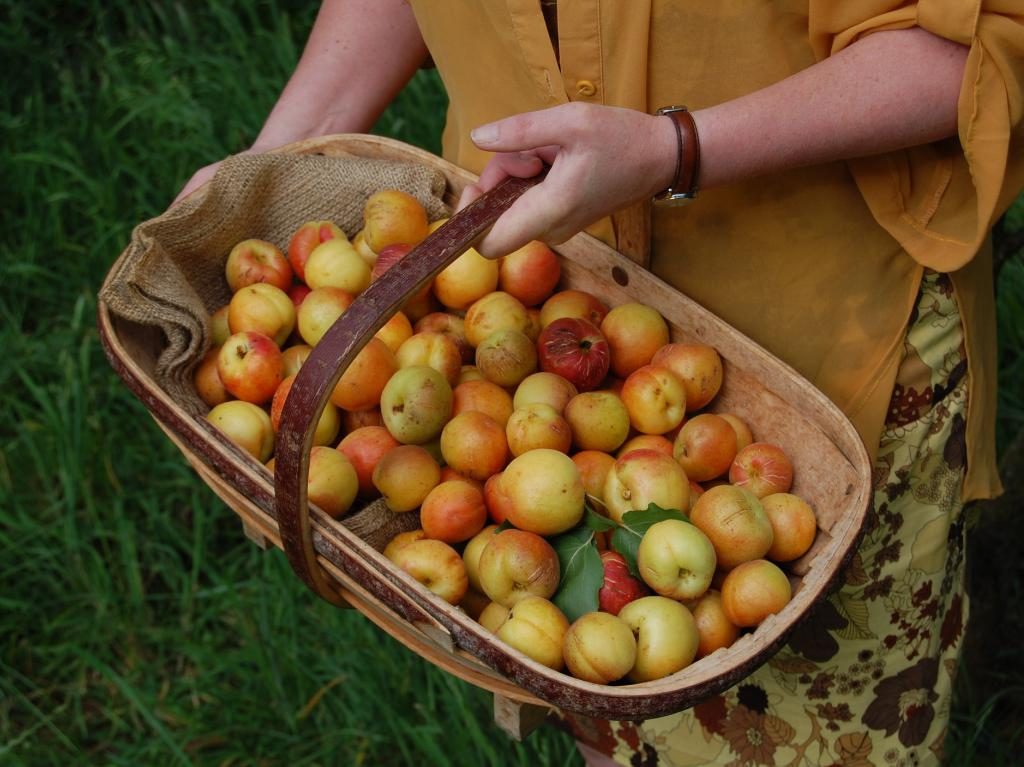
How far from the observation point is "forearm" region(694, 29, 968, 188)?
52.7 inches

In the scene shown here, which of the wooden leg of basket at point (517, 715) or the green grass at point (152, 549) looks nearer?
the wooden leg of basket at point (517, 715)

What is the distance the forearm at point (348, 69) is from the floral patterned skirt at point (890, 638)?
98 centimetres

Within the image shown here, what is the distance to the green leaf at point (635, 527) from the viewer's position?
1469 millimetres

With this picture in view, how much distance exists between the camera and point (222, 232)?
6.17 ft

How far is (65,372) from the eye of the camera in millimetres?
3096

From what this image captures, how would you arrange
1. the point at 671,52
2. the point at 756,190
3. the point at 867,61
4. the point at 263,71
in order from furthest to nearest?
the point at 263,71 → the point at 756,190 → the point at 671,52 → the point at 867,61

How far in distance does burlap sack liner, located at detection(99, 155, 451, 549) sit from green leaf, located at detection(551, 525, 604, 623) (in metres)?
0.24

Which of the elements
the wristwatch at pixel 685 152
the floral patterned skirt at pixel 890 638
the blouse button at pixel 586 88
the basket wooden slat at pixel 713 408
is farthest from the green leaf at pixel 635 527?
the blouse button at pixel 586 88

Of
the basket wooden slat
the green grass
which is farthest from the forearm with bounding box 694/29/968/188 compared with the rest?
the green grass

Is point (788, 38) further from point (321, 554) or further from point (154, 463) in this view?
point (154, 463)

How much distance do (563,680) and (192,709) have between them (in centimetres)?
166

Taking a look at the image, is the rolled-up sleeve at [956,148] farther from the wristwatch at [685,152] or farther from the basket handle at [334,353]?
the basket handle at [334,353]

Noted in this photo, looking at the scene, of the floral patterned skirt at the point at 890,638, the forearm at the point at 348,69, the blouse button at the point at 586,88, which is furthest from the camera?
the forearm at the point at 348,69

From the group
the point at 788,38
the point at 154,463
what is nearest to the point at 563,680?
the point at 788,38
